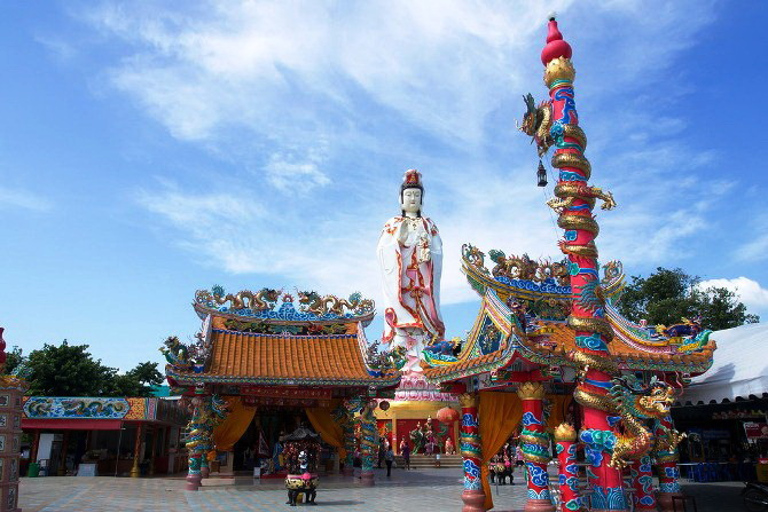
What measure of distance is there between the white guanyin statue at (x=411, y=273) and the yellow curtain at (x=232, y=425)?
16412mm

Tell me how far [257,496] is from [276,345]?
6308mm

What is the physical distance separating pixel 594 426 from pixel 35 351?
30897mm

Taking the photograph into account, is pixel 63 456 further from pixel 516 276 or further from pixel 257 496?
pixel 516 276

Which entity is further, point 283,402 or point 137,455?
point 137,455

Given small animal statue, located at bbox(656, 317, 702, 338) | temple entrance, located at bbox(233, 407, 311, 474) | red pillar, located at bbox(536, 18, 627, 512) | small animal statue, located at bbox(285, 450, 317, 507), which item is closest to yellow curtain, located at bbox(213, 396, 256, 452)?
temple entrance, located at bbox(233, 407, 311, 474)

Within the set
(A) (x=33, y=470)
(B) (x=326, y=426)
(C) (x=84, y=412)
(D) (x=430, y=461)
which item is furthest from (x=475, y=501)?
(A) (x=33, y=470)

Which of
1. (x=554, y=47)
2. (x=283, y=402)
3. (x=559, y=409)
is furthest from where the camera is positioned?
(x=283, y=402)

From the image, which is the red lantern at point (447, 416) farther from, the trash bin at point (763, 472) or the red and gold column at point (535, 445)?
the trash bin at point (763, 472)

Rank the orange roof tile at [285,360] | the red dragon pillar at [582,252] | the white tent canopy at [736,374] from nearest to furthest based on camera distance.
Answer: the red dragon pillar at [582,252], the white tent canopy at [736,374], the orange roof tile at [285,360]

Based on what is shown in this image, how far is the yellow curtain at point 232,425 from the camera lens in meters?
19.8

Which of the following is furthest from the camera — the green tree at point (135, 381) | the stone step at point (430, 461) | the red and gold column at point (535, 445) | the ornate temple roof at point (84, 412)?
the green tree at point (135, 381)

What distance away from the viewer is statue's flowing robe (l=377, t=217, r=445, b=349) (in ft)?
118

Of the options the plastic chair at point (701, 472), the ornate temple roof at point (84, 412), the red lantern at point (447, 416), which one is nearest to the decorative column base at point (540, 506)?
the red lantern at point (447, 416)

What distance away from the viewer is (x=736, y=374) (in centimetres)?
1144
